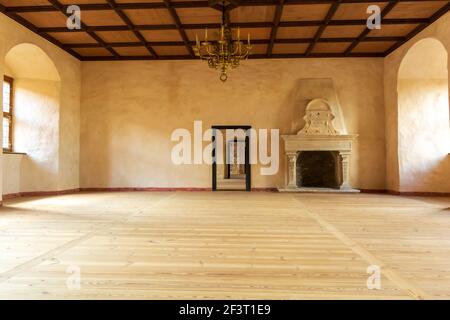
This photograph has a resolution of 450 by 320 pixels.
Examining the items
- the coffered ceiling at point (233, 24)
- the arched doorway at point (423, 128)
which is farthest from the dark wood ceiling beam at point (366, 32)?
the arched doorway at point (423, 128)

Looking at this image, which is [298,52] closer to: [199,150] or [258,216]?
[199,150]

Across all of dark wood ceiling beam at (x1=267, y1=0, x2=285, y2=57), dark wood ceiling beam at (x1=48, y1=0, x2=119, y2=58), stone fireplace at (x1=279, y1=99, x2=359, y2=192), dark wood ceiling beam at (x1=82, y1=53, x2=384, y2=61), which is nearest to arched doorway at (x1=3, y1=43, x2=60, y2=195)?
dark wood ceiling beam at (x1=48, y1=0, x2=119, y2=58)

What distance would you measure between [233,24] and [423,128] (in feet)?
18.8

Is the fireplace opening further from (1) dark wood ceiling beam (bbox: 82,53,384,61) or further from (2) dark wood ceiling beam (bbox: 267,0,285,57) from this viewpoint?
(2) dark wood ceiling beam (bbox: 267,0,285,57)

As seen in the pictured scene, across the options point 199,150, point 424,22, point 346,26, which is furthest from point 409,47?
point 199,150

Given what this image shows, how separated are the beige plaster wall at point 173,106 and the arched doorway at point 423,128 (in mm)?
A: 1186

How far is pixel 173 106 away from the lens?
9852 millimetres

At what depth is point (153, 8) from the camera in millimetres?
6590

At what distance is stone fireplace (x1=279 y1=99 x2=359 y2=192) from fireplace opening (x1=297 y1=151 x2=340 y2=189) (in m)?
0.04

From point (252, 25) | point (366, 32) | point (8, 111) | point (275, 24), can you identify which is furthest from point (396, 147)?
point (8, 111)

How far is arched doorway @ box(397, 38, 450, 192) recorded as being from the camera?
8.54m

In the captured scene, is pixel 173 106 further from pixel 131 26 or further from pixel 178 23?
pixel 178 23

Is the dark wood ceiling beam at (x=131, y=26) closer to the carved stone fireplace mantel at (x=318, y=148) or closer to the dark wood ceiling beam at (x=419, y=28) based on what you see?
the carved stone fireplace mantel at (x=318, y=148)

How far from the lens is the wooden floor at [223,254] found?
6.89 feet
